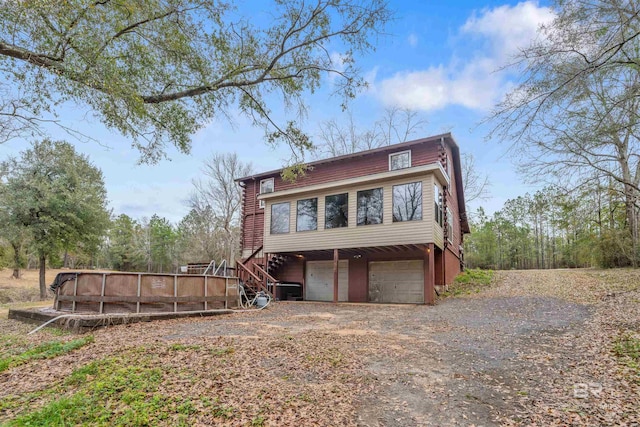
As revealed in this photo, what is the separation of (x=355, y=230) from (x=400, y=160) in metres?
3.92

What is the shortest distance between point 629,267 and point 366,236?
43.8 feet

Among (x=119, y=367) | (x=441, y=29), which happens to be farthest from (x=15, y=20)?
(x=441, y=29)

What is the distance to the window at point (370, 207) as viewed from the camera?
1270cm

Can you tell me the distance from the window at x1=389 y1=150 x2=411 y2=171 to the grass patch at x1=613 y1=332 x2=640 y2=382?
373 inches

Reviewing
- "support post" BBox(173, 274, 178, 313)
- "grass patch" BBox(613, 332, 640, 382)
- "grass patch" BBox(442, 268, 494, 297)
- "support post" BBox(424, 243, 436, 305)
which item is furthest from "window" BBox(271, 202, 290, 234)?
"grass patch" BBox(613, 332, 640, 382)

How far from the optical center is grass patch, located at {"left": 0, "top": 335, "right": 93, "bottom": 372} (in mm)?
5031

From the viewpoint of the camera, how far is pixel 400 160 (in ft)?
47.4

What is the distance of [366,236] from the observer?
41.8 feet

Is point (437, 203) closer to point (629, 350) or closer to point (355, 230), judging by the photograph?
point (355, 230)

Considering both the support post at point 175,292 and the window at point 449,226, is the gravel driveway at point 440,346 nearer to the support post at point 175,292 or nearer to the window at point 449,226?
the support post at point 175,292

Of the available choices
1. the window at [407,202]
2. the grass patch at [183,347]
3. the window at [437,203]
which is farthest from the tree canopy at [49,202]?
the window at [437,203]

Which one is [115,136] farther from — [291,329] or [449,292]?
[449,292]

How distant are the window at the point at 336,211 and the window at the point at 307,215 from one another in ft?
1.76

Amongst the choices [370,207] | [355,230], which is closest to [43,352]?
[355,230]
